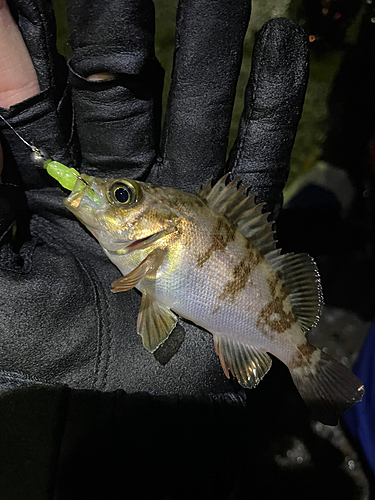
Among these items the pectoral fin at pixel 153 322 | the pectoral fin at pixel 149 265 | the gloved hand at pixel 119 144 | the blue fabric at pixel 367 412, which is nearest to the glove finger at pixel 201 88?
the gloved hand at pixel 119 144

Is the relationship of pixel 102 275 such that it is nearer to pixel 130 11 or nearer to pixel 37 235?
pixel 37 235

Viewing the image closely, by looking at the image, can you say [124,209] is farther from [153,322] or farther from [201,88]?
[201,88]

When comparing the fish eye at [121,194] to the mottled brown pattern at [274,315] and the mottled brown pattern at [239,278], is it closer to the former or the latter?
the mottled brown pattern at [239,278]

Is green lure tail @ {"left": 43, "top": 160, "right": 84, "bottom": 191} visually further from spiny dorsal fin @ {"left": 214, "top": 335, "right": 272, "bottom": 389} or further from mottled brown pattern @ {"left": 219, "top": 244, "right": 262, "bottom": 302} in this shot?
spiny dorsal fin @ {"left": 214, "top": 335, "right": 272, "bottom": 389}

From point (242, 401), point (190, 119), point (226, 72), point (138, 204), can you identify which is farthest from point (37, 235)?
point (242, 401)

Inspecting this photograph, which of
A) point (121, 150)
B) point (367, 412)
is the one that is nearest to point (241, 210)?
point (121, 150)

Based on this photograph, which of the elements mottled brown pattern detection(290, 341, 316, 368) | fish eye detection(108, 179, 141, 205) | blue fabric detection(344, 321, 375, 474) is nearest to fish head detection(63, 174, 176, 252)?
fish eye detection(108, 179, 141, 205)
